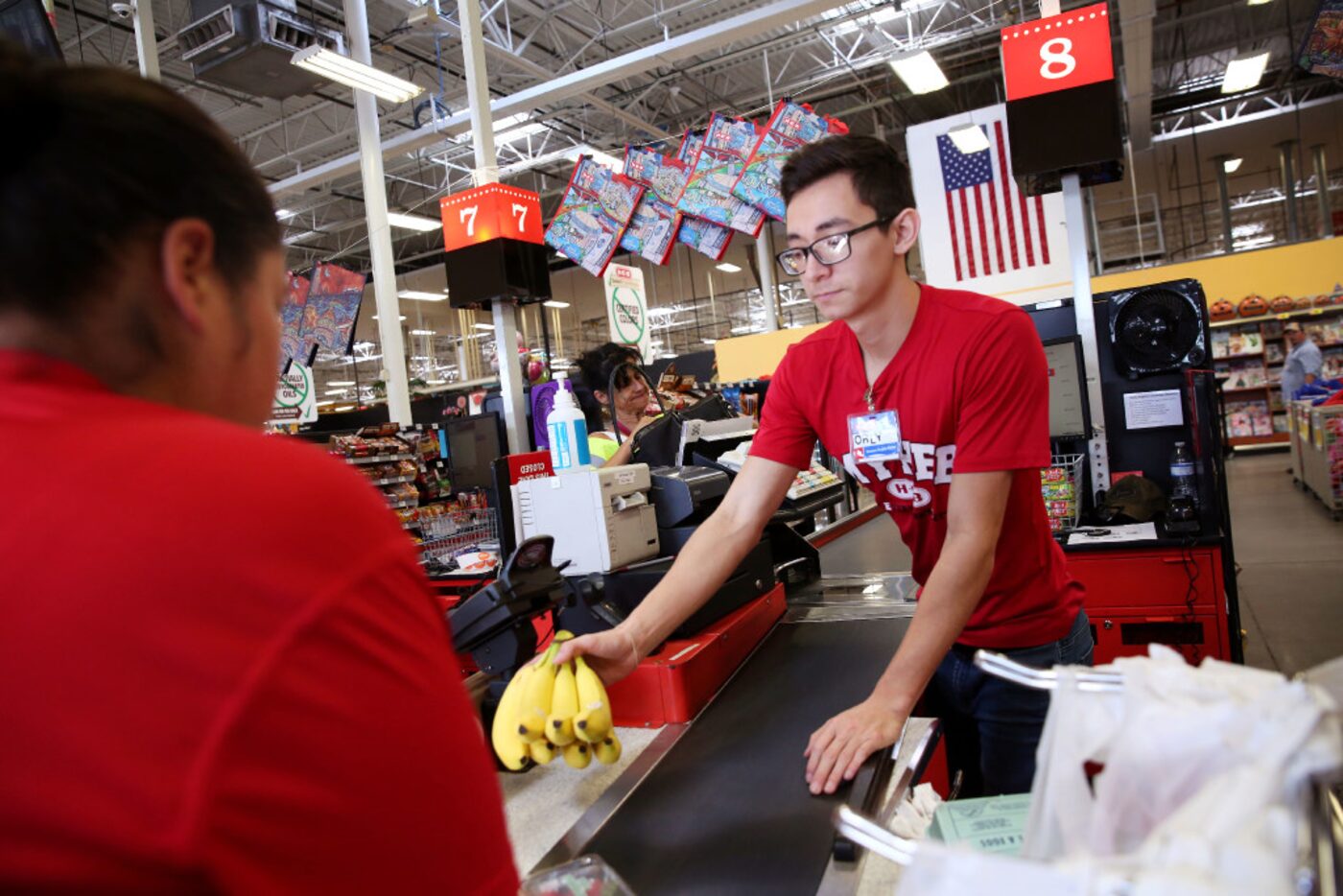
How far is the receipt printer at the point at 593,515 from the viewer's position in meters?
2.14

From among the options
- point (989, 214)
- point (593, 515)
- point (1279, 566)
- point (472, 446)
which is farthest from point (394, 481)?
point (1279, 566)

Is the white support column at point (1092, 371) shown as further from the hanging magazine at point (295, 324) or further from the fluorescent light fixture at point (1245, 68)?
the fluorescent light fixture at point (1245, 68)

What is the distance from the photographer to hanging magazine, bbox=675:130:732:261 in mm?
7574

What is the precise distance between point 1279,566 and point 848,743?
6287 mm

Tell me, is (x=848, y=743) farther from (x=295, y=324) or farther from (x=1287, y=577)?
(x=295, y=324)

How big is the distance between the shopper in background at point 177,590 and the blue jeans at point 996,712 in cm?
142

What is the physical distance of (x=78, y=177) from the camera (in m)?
0.57

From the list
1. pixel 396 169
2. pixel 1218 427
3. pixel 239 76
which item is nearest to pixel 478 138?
pixel 239 76

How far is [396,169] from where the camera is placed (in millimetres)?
15047

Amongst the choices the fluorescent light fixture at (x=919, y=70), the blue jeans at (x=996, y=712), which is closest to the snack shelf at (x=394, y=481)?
the blue jeans at (x=996, y=712)

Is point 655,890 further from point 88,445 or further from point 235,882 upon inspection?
point 88,445

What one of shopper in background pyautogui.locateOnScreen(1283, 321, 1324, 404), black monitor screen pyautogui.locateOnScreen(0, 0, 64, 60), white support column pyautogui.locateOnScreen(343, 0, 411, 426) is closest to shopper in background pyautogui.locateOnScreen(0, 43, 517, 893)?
black monitor screen pyautogui.locateOnScreen(0, 0, 64, 60)

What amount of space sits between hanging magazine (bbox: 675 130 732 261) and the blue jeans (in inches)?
235

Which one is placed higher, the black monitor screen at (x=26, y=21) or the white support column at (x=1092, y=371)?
the black monitor screen at (x=26, y=21)
